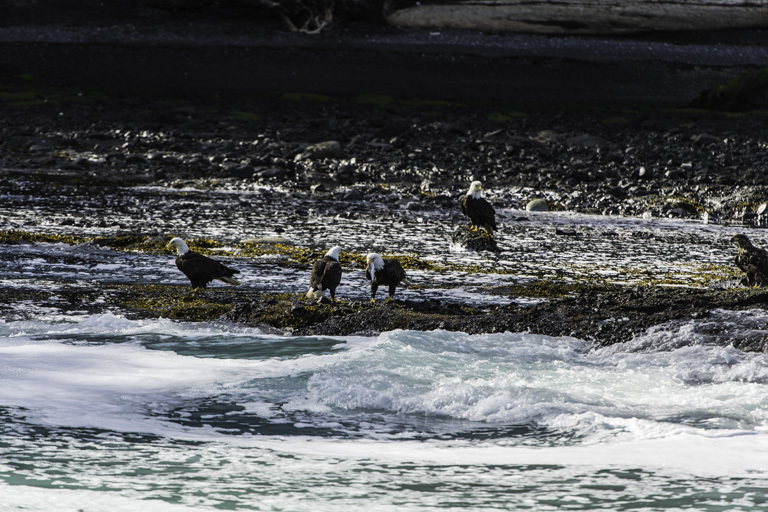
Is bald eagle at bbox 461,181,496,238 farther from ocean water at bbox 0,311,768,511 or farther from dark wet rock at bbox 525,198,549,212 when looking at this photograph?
ocean water at bbox 0,311,768,511

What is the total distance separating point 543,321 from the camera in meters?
7.59

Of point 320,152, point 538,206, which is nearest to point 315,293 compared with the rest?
point 538,206

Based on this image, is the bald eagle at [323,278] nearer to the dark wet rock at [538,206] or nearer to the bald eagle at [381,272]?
the bald eagle at [381,272]

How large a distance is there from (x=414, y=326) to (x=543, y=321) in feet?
3.17

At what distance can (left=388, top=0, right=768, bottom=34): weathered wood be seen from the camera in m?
22.0

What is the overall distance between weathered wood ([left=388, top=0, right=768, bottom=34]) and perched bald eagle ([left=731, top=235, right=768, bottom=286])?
14.2m

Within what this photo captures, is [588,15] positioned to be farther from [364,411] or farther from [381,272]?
[364,411]

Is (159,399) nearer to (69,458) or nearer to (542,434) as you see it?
(69,458)

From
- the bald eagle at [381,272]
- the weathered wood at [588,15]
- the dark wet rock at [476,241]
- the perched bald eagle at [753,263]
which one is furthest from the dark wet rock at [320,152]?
the perched bald eagle at [753,263]

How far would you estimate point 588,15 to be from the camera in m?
22.0

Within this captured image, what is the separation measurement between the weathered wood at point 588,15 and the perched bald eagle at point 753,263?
14.2 m

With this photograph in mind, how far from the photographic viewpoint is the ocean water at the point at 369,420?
4.84 meters

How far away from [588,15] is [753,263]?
14.5m

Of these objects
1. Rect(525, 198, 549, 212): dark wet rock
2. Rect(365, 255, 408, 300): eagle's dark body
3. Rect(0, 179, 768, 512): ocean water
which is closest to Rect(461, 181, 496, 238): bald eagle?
Rect(0, 179, 768, 512): ocean water
